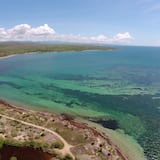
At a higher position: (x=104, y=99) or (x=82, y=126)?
(x=104, y=99)

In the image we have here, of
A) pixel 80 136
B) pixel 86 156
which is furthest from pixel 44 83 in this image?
pixel 86 156

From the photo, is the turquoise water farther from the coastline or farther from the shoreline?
the shoreline

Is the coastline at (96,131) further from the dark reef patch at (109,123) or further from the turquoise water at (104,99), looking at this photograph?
the turquoise water at (104,99)

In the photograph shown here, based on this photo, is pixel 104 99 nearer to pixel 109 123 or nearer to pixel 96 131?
pixel 109 123

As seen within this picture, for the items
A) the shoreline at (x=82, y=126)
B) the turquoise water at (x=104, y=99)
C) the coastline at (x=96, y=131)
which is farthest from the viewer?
the turquoise water at (x=104, y=99)

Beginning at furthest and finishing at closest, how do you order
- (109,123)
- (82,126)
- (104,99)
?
1. (104,99)
2. (109,123)
3. (82,126)

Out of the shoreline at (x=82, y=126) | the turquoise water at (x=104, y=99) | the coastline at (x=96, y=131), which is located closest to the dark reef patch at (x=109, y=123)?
the turquoise water at (x=104, y=99)

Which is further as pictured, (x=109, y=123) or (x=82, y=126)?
(x=109, y=123)

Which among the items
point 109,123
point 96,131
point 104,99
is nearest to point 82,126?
point 96,131

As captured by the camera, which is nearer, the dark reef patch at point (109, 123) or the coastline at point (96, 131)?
the coastline at point (96, 131)

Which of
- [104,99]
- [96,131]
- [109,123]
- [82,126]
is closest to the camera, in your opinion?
[96,131]

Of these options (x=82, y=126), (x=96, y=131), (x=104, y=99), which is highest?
(x=104, y=99)
